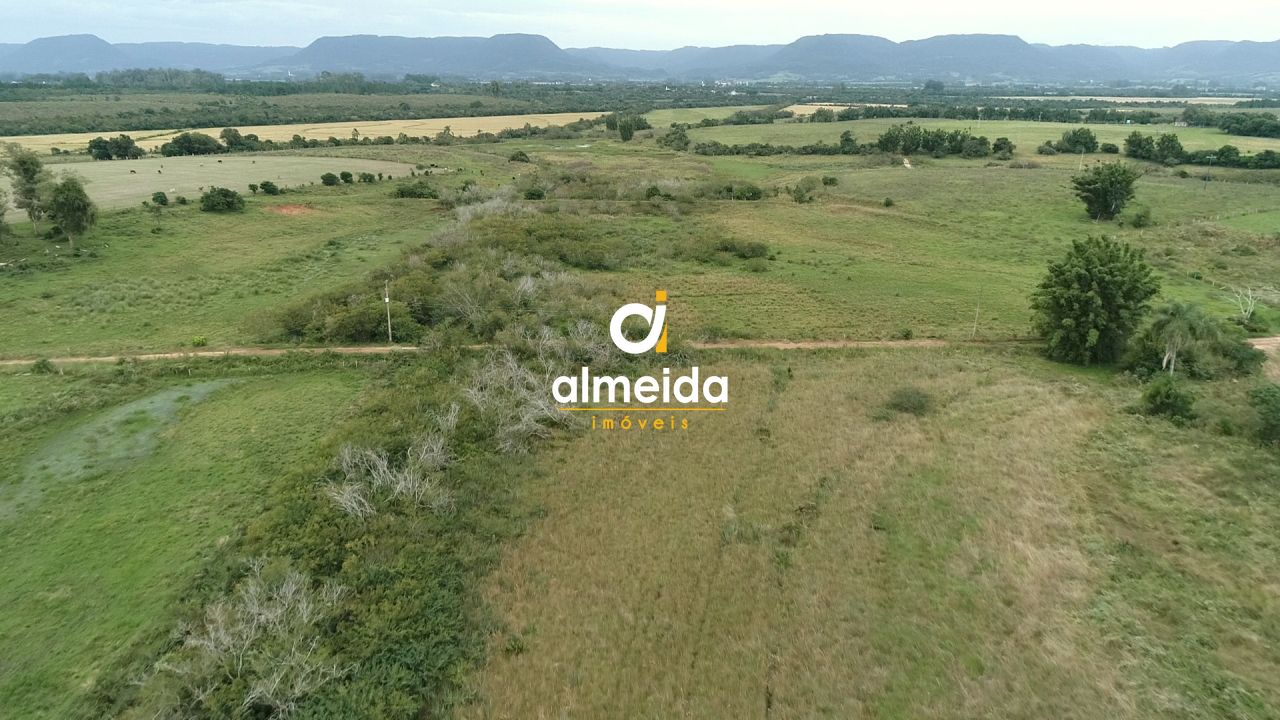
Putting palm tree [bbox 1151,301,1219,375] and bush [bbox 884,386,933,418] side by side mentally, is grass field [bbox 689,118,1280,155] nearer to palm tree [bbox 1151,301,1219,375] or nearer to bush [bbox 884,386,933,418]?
palm tree [bbox 1151,301,1219,375]

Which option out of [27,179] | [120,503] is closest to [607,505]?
[120,503]

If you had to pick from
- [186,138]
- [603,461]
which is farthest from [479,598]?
[186,138]

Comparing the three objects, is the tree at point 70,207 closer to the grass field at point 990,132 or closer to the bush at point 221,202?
the bush at point 221,202

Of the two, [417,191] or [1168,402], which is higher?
[417,191]

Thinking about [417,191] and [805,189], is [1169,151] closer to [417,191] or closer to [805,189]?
[805,189]

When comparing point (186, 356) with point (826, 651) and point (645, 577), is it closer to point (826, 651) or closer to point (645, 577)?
point (645, 577)
